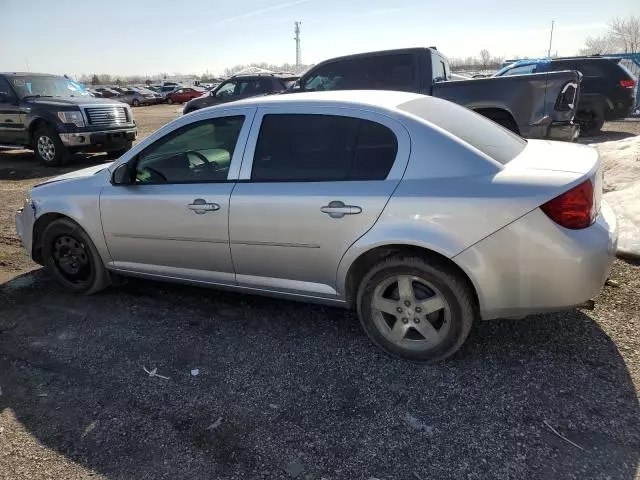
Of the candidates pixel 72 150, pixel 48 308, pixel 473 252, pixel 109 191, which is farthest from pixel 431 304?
pixel 72 150

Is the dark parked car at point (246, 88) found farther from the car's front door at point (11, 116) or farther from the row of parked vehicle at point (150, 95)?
the row of parked vehicle at point (150, 95)

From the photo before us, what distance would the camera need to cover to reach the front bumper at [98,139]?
34.1 feet

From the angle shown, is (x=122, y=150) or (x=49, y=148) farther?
(x=122, y=150)

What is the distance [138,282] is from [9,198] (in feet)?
16.0

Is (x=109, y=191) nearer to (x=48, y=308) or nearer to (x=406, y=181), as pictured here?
(x=48, y=308)

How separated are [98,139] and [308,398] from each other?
9719 mm

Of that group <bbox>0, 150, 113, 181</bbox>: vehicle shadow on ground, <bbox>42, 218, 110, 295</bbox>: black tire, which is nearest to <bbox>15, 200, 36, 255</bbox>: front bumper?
<bbox>42, 218, 110, 295</bbox>: black tire

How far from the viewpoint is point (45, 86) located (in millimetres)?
11359

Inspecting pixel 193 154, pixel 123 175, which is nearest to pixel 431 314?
pixel 193 154

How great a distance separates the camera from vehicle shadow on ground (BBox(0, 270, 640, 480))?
2350 mm

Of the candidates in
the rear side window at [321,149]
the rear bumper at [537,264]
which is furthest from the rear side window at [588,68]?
the rear side window at [321,149]

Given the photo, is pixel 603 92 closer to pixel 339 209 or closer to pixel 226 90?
pixel 226 90

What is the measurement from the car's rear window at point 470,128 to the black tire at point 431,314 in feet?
2.53

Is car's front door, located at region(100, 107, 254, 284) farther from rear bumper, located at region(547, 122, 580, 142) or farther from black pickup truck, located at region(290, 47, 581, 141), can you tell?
rear bumper, located at region(547, 122, 580, 142)
